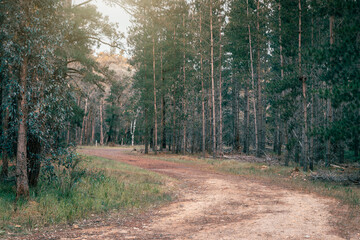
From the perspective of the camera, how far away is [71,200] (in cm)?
771

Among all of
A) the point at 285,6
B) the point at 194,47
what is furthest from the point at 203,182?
the point at 194,47

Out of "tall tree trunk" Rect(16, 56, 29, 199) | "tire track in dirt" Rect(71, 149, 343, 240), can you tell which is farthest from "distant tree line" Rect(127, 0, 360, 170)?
"tall tree trunk" Rect(16, 56, 29, 199)

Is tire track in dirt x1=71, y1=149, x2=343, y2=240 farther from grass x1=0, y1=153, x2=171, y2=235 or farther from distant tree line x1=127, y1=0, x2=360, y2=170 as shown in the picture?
distant tree line x1=127, y1=0, x2=360, y2=170

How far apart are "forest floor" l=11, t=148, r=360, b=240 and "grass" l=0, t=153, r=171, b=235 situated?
0.60 metres

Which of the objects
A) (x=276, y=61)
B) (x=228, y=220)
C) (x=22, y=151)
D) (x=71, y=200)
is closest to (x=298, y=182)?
(x=228, y=220)

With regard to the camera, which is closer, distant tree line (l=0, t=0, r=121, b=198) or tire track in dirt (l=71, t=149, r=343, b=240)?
tire track in dirt (l=71, t=149, r=343, b=240)

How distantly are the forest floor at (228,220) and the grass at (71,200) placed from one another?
23.6 inches

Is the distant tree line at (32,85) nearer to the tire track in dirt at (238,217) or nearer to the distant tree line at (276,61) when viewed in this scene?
the tire track in dirt at (238,217)

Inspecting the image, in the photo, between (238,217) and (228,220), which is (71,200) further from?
(238,217)

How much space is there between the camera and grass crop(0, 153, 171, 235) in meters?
6.31

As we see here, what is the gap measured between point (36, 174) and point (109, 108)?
40.5m

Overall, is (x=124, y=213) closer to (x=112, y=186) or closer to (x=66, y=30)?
(x=112, y=186)

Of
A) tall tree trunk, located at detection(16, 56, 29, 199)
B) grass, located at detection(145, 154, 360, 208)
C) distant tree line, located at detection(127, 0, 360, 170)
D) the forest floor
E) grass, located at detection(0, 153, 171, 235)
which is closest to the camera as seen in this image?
the forest floor

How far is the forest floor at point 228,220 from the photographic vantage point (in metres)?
5.54
